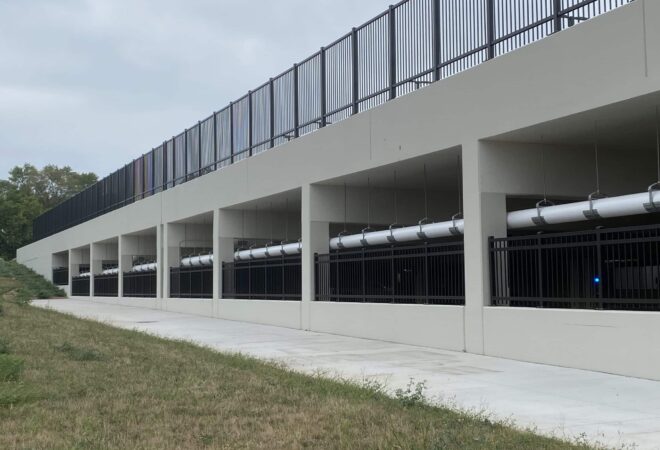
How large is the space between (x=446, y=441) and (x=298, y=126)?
50.8ft

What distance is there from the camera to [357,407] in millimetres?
7562

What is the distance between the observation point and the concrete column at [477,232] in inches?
510

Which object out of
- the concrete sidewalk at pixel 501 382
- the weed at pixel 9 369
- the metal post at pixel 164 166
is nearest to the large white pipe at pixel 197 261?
the metal post at pixel 164 166

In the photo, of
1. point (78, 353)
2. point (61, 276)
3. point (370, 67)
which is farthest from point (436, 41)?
point (61, 276)

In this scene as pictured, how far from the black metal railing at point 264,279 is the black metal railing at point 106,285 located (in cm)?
1619

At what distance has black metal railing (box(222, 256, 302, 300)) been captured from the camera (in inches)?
815

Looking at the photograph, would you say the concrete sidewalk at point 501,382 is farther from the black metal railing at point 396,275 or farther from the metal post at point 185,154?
the metal post at point 185,154

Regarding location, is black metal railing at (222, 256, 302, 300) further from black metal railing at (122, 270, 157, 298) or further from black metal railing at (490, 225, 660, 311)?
black metal railing at (122, 270, 157, 298)

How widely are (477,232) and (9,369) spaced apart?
7.73 metres

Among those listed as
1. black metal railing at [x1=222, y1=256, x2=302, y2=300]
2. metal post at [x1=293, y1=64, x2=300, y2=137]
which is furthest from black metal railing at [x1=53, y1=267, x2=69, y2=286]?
metal post at [x1=293, y1=64, x2=300, y2=137]

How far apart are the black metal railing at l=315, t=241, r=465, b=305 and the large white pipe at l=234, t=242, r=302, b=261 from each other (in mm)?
2546

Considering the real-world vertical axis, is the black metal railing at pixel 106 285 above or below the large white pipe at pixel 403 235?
below

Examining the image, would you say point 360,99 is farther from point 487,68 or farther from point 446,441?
point 446,441

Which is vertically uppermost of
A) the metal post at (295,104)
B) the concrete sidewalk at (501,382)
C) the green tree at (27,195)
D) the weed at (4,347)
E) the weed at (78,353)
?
the green tree at (27,195)
